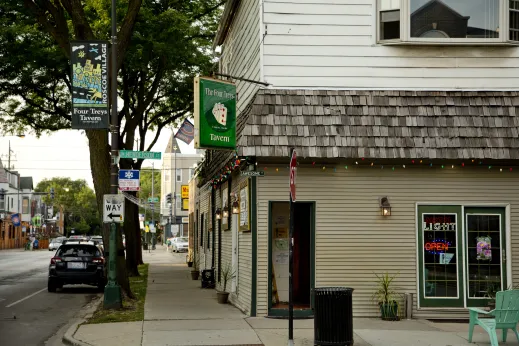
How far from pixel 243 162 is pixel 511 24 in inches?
248

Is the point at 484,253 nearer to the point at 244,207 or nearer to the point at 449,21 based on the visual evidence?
the point at 449,21

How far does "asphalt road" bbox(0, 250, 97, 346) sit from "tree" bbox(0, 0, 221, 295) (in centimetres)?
477

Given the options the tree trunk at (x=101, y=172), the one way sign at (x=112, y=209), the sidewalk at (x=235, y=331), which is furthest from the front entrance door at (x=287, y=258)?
the tree trunk at (x=101, y=172)

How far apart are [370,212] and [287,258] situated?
2.92 metres

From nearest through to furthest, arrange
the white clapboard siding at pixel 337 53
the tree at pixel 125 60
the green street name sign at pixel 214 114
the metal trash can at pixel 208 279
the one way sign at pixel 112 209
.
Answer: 1. the green street name sign at pixel 214 114
2. the white clapboard siding at pixel 337 53
3. the one way sign at pixel 112 209
4. the metal trash can at pixel 208 279
5. the tree at pixel 125 60

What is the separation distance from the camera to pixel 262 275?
14.0 meters

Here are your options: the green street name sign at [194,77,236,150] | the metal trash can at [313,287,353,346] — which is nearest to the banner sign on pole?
the green street name sign at [194,77,236,150]

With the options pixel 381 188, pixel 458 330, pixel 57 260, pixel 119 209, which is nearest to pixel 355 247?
pixel 381 188

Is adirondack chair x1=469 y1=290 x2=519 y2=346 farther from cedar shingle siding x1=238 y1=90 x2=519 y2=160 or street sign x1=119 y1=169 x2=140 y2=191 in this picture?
street sign x1=119 y1=169 x2=140 y2=191

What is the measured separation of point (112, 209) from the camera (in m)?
16.0

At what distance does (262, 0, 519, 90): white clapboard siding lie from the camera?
14.5 m

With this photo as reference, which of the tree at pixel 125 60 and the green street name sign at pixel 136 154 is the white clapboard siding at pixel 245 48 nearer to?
the green street name sign at pixel 136 154

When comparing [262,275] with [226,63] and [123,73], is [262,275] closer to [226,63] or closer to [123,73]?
[226,63]

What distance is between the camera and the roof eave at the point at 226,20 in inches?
743
